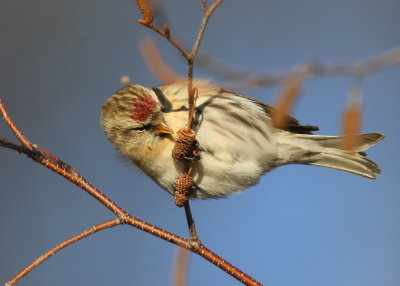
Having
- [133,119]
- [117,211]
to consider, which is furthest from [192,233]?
[133,119]

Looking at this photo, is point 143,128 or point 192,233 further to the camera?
point 143,128

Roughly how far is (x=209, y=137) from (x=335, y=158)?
0.74 m

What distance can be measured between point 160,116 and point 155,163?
219mm

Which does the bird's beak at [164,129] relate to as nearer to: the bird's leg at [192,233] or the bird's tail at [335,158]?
the bird's leg at [192,233]

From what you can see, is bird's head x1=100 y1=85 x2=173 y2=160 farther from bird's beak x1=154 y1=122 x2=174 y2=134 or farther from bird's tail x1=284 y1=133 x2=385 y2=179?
bird's tail x1=284 y1=133 x2=385 y2=179

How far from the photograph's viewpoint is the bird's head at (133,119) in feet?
6.52

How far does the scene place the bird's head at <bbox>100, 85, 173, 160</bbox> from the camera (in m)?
1.99

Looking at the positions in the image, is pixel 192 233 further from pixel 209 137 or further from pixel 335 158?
pixel 335 158

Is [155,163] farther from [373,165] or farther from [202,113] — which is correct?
[373,165]

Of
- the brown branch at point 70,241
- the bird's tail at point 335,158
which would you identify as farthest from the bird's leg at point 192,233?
the bird's tail at point 335,158

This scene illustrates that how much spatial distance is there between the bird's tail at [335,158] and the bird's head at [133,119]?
0.74 metres

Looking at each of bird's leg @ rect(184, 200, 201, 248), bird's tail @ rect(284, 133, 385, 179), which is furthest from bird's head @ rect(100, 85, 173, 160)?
bird's tail @ rect(284, 133, 385, 179)

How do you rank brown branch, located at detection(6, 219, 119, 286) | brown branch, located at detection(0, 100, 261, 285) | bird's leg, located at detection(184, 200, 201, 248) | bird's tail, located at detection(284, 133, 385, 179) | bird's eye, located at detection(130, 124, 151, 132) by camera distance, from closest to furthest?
brown branch, located at detection(6, 219, 119, 286)
brown branch, located at detection(0, 100, 261, 285)
bird's leg, located at detection(184, 200, 201, 248)
bird's eye, located at detection(130, 124, 151, 132)
bird's tail, located at detection(284, 133, 385, 179)

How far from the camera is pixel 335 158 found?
2.57 meters
